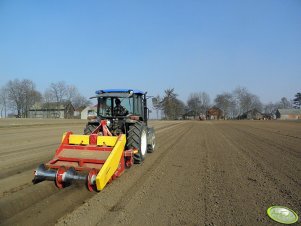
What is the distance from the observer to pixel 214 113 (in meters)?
93.1

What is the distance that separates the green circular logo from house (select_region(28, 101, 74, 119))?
85.3 meters

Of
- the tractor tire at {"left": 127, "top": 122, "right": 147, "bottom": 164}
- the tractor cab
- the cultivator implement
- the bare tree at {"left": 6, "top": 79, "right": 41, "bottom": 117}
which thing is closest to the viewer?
the cultivator implement

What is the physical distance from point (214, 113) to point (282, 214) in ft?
299

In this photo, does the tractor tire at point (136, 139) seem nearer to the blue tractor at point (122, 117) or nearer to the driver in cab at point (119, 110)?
the blue tractor at point (122, 117)

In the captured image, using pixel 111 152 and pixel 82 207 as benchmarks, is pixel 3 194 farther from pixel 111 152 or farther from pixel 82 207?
pixel 111 152

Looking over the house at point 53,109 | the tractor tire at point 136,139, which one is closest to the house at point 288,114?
the house at point 53,109

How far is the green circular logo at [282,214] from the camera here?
3901 millimetres

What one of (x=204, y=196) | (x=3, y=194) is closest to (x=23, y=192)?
(x=3, y=194)

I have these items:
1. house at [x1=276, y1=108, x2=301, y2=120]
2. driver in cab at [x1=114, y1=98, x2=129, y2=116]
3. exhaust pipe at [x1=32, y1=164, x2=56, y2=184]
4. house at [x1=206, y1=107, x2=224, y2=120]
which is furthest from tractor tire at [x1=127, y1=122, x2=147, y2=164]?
house at [x1=276, y1=108, x2=301, y2=120]

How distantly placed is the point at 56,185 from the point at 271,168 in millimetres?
5307

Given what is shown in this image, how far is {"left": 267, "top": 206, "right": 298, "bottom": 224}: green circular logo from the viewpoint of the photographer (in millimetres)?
3901

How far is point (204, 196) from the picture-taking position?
4.91 meters

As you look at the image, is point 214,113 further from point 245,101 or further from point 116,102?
point 116,102

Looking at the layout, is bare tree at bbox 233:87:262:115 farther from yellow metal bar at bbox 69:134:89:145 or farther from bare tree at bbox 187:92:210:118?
yellow metal bar at bbox 69:134:89:145
